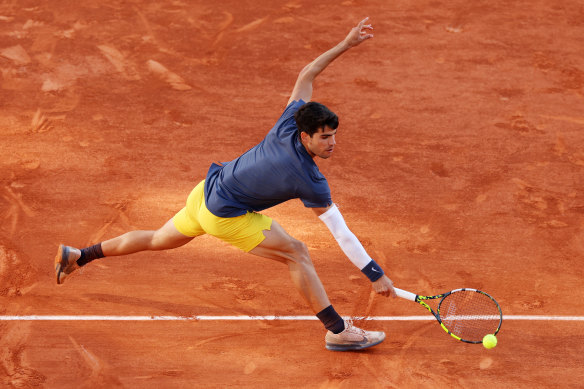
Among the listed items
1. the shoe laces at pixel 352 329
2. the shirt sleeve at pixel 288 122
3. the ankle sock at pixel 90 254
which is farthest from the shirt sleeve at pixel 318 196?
the ankle sock at pixel 90 254

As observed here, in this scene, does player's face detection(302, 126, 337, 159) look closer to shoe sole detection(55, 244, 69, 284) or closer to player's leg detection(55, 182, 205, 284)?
player's leg detection(55, 182, 205, 284)

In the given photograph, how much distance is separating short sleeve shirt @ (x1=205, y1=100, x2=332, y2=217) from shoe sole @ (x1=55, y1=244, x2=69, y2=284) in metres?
1.37

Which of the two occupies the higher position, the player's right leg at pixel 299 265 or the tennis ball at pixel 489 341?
the player's right leg at pixel 299 265

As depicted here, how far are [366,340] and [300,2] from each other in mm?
7480

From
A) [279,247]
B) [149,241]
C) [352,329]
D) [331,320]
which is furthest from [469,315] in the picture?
[149,241]

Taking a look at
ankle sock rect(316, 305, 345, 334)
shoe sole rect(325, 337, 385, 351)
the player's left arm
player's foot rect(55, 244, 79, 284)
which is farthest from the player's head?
player's foot rect(55, 244, 79, 284)

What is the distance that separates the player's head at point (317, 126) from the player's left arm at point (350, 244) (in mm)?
434

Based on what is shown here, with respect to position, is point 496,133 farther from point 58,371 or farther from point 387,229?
point 58,371

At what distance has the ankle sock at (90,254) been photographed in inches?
250

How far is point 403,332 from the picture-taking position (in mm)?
6285

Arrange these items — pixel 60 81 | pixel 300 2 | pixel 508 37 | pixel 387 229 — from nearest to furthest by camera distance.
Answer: pixel 387 229
pixel 60 81
pixel 508 37
pixel 300 2

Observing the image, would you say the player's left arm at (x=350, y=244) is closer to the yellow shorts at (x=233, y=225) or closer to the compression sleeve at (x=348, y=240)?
the compression sleeve at (x=348, y=240)

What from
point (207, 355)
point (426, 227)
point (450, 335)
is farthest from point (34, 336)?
point (426, 227)

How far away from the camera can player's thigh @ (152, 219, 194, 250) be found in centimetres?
A: 605
